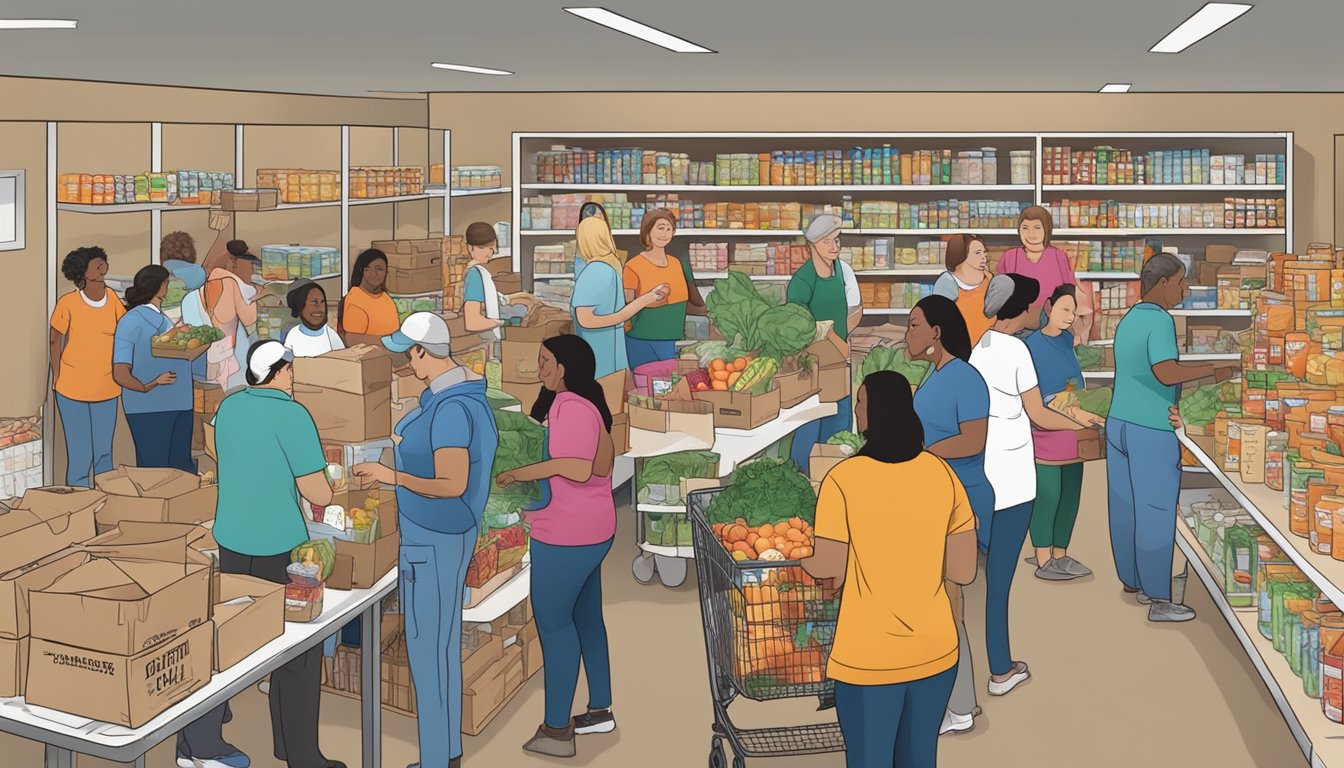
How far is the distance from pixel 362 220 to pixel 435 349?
7.50 meters

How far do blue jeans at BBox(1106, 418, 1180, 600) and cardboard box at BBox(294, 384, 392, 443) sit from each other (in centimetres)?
344

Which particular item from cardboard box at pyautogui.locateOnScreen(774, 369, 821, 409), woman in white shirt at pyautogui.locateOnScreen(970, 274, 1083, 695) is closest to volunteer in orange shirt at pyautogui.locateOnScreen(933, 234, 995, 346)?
cardboard box at pyautogui.locateOnScreen(774, 369, 821, 409)

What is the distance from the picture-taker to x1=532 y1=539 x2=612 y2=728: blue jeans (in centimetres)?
464

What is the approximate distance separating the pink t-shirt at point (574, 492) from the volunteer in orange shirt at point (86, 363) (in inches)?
136

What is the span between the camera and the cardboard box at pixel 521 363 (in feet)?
26.5

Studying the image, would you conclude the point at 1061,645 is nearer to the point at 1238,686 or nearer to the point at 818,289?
the point at 1238,686

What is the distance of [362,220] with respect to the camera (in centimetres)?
1138

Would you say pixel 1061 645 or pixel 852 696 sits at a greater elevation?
pixel 852 696

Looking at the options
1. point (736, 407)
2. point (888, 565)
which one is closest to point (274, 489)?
point (888, 565)

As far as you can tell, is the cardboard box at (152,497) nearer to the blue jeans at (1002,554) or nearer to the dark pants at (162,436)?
the dark pants at (162,436)

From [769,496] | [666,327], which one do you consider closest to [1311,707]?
[769,496]

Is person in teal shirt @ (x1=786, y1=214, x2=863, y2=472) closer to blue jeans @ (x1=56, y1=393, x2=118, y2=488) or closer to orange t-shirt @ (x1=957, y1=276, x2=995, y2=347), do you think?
orange t-shirt @ (x1=957, y1=276, x2=995, y2=347)

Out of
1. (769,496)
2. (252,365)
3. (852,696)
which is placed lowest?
(852,696)

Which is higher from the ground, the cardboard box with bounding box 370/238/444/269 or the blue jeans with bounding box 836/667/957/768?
the cardboard box with bounding box 370/238/444/269
